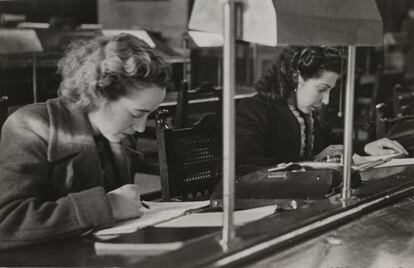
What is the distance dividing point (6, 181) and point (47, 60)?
4.48 meters

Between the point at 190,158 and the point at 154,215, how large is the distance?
917 mm

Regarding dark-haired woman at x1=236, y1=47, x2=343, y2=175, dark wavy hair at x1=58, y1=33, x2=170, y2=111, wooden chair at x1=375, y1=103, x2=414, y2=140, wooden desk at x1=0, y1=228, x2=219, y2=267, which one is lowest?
wooden desk at x1=0, y1=228, x2=219, y2=267

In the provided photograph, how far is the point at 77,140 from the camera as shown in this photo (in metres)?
1.70

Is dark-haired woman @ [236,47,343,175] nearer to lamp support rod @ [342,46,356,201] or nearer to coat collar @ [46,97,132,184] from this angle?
lamp support rod @ [342,46,356,201]

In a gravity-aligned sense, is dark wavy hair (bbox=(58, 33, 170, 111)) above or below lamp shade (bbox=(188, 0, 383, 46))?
below

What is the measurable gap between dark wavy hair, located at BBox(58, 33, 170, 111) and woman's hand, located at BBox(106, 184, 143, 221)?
0.29 m

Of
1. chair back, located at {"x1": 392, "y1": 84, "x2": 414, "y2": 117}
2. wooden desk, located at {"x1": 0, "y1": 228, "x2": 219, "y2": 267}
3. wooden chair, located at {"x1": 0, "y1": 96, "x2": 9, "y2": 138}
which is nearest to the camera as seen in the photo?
wooden desk, located at {"x1": 0, "y1": 228, "x2": 219, "y2": 267}

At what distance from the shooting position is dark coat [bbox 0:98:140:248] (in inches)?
58.0

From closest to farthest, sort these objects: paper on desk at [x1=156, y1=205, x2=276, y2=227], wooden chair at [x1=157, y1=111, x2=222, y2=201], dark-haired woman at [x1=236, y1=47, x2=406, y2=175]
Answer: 1. paper on desk at [x1=156, y1=205, x2=276, y2=227]
2. wooden chair at [x1=157, y1=111, x2=222, y2=201]
3. dark-haired woman at [x1=236, y1=47, x2=406, y2=175]

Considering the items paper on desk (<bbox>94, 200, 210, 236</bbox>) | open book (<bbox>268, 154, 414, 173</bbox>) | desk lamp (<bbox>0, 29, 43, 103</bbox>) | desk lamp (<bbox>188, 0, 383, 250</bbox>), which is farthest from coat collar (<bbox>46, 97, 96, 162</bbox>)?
desk lamp (<bbox>0, 29, 43, 103</bbox>)

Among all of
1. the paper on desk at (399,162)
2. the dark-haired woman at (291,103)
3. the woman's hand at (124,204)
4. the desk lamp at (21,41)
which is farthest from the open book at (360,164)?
the desk lamp at (21,41)

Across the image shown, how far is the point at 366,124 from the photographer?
362cm

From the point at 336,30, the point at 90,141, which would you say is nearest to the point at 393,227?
the point at 336,30

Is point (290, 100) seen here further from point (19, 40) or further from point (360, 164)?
point (19, 40)
